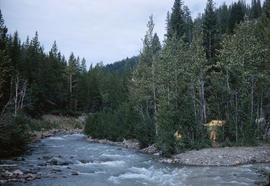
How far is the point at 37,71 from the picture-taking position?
46312 millimetres

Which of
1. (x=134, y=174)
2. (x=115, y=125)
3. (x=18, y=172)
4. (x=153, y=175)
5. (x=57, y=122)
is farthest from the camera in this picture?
(x=57, y=122)

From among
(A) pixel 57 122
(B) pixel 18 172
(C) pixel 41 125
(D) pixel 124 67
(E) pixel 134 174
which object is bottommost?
(E) pixel 134 174

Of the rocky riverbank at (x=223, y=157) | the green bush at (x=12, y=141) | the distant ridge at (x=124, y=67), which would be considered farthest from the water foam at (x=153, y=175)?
the distant ridge at (x=124, y=67)

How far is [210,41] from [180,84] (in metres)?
14.0

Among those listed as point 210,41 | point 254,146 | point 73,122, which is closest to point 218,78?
point 254,146

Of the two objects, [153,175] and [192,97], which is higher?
[192,97]

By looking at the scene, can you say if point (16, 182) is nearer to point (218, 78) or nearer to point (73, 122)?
point (218, 78)

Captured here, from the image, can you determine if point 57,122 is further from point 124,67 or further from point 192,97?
point 124,67

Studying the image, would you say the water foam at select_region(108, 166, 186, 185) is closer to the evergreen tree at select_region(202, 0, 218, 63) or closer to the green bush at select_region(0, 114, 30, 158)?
the green bush at select_region(0, 114, 30, 158)

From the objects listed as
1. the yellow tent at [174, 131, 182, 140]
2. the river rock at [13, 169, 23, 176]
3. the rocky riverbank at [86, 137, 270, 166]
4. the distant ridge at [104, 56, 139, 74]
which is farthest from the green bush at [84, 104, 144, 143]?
the distant ridge at [104, 56, 139, 74]

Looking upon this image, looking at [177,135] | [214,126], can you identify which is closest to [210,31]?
[214,126]

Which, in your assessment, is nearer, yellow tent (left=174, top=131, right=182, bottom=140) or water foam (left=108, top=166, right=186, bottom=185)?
water foam (left=108, top=166, right=186, bottom=185)

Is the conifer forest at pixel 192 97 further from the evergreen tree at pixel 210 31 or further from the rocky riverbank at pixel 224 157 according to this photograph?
the rocky riverbank at pixel 224 157

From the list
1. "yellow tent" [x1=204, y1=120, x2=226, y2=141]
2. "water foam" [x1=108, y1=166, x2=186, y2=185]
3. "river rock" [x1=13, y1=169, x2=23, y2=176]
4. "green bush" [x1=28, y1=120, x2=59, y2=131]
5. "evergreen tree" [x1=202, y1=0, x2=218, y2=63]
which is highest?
"evergreen tree" [x1=202, y1=0, x2=218, y2=63]
